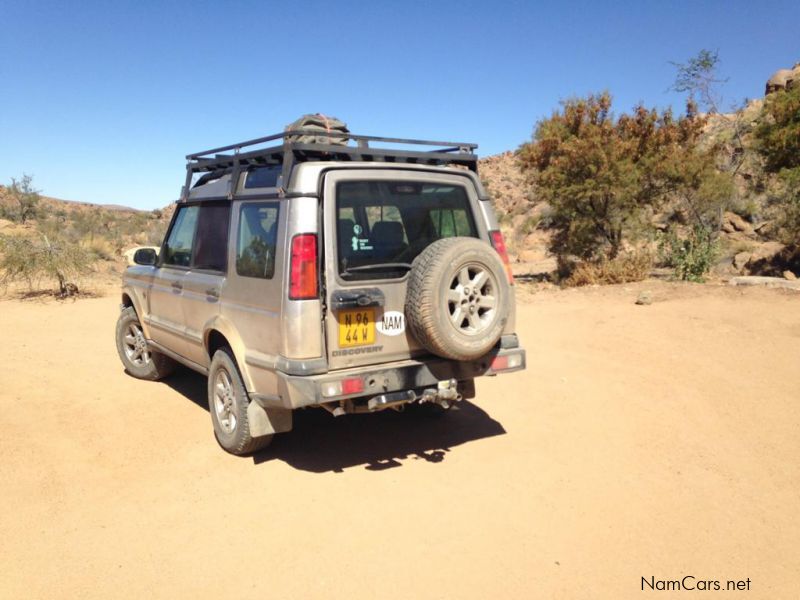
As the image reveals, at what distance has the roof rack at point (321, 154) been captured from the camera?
3924mm

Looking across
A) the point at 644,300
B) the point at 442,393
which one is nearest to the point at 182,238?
the point at 442,393

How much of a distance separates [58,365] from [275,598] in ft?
17.9

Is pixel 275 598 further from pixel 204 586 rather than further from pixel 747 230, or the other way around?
pixel 747 230

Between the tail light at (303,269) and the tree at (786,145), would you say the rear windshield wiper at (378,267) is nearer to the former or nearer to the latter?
the tail light at (303,269)

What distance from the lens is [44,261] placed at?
Answer: 12406mm

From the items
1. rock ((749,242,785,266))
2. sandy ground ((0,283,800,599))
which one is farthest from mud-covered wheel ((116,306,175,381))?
rock ((749,242,785,266))

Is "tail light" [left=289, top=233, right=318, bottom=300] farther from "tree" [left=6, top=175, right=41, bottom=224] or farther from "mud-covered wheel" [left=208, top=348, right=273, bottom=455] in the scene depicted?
"tree" [left=6, top=175, right=41, bottom=224]

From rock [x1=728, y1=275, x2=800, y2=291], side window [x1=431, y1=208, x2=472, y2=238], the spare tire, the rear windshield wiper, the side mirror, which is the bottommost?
rock [x1=728, y1=275, x2=800, y2=291]

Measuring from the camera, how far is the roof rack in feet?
12.9

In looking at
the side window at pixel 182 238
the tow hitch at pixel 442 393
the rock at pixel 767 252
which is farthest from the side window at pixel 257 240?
the rock at pixel 767 252

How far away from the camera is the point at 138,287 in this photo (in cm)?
642

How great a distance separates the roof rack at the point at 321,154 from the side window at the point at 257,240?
25cm

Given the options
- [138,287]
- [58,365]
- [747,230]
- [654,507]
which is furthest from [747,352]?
[747,230]

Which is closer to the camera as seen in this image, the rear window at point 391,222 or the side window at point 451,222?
the rear window at point 391,222
